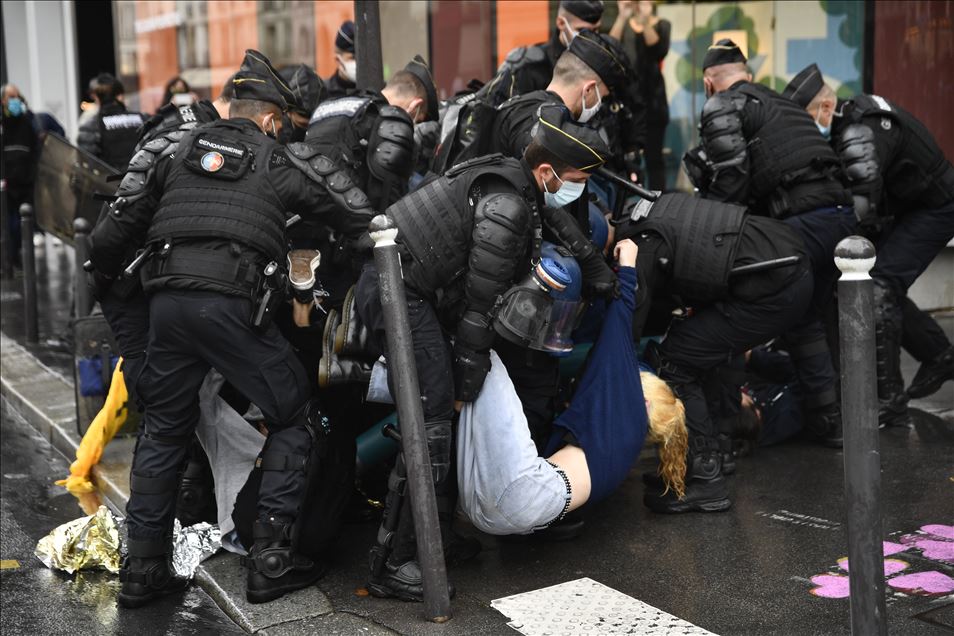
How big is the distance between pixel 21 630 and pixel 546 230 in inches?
98.8

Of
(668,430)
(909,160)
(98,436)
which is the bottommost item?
(98,436)

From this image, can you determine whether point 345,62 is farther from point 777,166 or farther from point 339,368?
point 339,368

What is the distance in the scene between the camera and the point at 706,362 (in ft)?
17.9

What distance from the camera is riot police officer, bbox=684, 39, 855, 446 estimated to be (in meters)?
5.70

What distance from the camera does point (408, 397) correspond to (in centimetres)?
406

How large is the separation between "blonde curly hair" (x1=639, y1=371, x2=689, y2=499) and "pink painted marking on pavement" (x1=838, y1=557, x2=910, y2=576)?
2.67 ft

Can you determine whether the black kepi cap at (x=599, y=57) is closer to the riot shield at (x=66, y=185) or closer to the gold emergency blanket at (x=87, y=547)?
the gold emergency blanket at (x=87, y=547)

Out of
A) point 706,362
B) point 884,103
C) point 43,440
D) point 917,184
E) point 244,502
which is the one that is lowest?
point 43,440

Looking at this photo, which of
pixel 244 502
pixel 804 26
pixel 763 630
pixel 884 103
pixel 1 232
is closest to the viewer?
pixel 763 630

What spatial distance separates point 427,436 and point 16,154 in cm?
1013

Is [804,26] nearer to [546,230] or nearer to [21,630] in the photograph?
[546,230]

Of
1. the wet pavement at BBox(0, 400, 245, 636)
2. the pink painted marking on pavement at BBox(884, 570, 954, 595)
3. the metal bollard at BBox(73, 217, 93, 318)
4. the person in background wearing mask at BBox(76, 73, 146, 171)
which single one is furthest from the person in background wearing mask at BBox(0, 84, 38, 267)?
the pink painted marking on pavement at BBox(884, 570, 954, 595)

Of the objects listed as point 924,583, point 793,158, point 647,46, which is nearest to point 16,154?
point 647,46

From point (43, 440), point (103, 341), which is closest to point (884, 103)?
point (103, 341)
